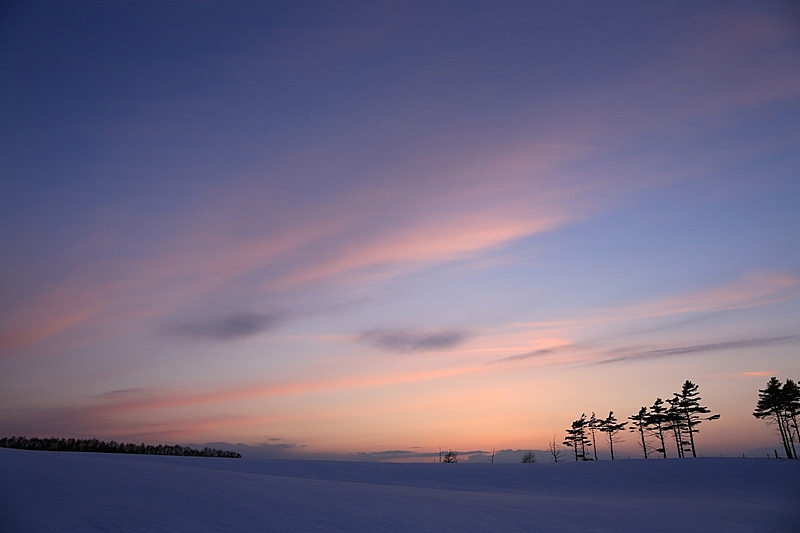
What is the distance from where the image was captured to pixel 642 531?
20219 mm

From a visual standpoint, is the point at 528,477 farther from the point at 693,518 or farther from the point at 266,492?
the point at 266,492

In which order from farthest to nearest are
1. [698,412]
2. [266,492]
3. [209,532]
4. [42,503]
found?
[698,412] < [266,492] < [42,503] < [209,532]

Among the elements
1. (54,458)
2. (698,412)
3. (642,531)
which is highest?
(698,412)

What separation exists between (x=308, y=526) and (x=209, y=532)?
3451 millimetres

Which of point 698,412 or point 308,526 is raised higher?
point 698,412

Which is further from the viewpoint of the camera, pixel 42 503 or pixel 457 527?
pixel 457 527

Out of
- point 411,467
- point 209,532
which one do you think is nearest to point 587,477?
point 411,467

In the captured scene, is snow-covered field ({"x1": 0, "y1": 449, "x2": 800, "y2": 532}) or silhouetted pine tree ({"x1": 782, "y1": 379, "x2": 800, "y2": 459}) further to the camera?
silhouetted pine tree ({"x1": 782, "y1": 379, "x2": 800, "y2": 459})

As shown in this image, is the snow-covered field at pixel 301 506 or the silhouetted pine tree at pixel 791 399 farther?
the silhouetted pine tree at pixel 791 399

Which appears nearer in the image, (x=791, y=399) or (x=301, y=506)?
(x=301, y=506)

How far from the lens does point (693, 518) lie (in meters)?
23.9

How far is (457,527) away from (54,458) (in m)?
22.9

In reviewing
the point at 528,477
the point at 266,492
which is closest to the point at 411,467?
the point at 528,477

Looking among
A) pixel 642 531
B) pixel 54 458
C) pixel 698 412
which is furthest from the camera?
pixel 698 412
